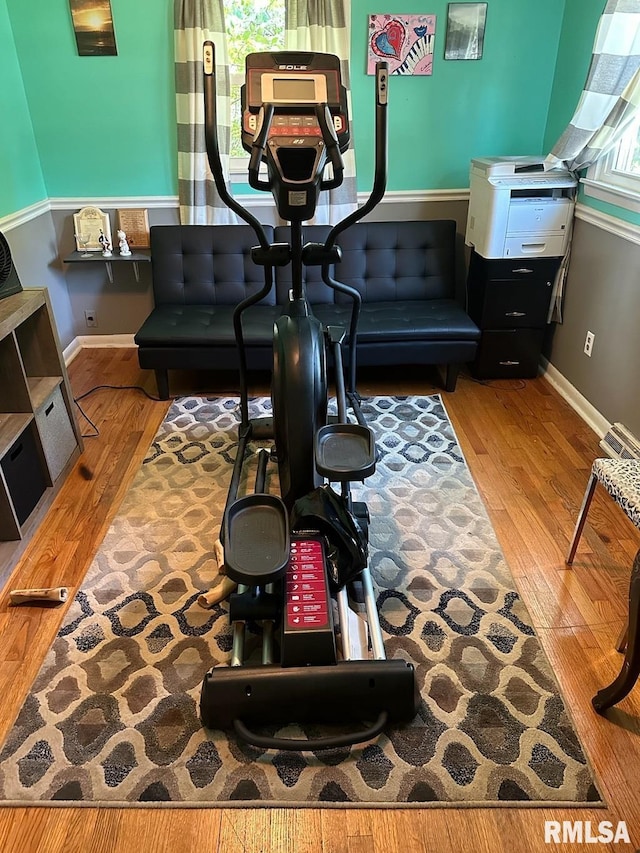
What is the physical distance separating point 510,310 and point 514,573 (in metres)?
1.70

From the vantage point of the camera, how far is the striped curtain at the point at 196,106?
3.10 metres

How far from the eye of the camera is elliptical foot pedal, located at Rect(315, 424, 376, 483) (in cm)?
172

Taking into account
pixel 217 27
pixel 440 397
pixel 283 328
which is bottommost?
pixel 440 397

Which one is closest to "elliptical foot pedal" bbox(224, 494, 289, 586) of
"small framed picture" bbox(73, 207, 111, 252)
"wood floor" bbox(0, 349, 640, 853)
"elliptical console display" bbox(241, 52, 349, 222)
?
"wood floor" bbox(0, 349, 640, 853)

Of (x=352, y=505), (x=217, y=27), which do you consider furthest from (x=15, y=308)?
(x=217, y=27)

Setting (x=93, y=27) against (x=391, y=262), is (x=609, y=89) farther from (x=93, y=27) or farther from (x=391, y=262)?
(x=93, y=27)

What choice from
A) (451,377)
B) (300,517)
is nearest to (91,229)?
(451,377)

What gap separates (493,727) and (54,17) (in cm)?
383

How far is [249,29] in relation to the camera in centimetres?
326

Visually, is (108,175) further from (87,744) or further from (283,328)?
(87,744)

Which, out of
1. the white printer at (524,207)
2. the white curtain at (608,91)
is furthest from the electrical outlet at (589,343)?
the white curtain at (608,91)

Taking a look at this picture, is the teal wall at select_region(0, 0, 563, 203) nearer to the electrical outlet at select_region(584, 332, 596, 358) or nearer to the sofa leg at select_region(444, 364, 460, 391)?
the sofa leg at select_region(444, 364, 460, 391)

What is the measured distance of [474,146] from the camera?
3.50 meters

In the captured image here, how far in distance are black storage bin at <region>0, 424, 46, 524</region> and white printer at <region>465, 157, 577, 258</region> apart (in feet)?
7.87
